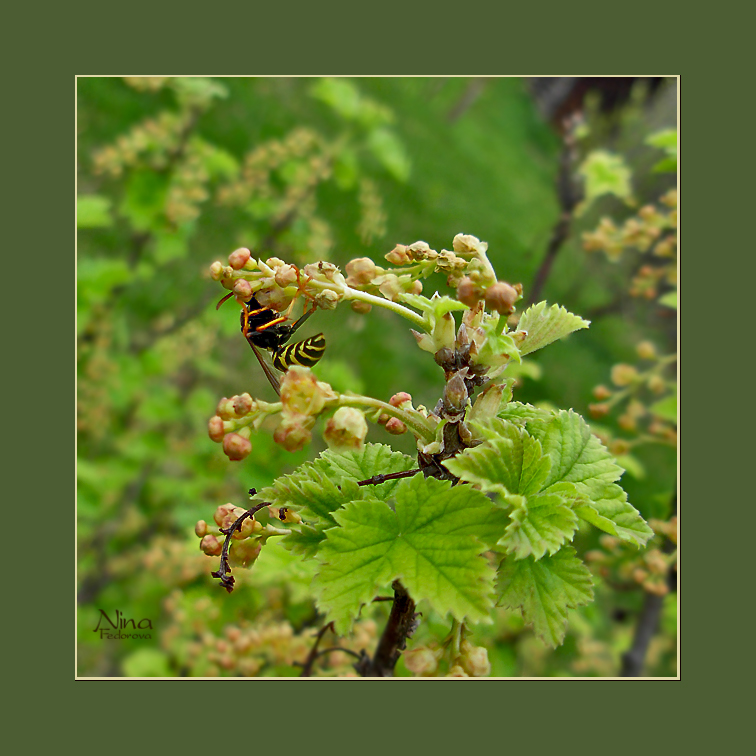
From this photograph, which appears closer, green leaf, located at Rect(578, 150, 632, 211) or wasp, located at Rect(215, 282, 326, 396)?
wasp, located at Rect(215, 282, 326, 396)

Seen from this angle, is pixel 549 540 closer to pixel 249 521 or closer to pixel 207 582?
pixel 249 521

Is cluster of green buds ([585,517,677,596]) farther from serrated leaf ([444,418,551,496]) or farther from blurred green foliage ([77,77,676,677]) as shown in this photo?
serrated leaf ([444,418,551,496])

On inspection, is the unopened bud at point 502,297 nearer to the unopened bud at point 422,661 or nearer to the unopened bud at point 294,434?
the unopened bud at point 294,434

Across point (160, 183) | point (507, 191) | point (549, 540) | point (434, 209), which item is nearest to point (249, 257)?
point (549, 540)

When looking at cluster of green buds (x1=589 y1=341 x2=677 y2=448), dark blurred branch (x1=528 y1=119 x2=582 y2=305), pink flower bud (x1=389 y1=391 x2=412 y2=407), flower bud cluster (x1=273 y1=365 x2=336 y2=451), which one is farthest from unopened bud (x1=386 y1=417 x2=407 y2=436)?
dark blurred branch (x1=528 y1=119 x2=582 y2=305)

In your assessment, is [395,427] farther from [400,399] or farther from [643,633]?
[643,633]

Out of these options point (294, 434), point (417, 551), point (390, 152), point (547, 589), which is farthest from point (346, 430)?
point (390, 152)
